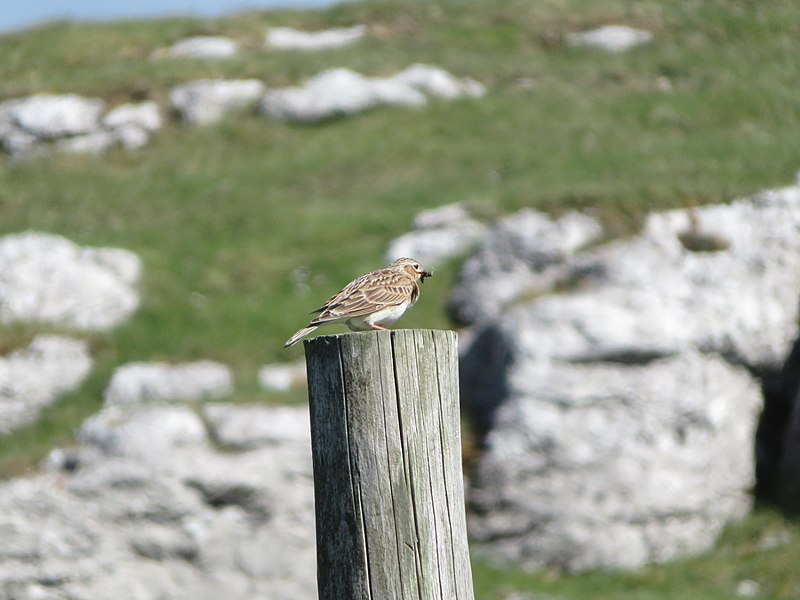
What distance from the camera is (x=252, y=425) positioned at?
51.7ft

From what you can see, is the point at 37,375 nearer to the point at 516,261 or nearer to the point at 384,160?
the point at 516,261

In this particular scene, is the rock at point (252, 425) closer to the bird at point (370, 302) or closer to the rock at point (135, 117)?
the bird at point (370, 302)

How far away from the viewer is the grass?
64.6ft

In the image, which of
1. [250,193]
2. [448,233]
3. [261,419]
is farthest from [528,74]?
[261,419]

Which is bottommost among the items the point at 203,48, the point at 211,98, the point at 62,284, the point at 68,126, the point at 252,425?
the point at 252,425

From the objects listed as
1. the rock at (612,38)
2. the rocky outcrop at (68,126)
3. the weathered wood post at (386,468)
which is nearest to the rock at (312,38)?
the rock at (612,38)

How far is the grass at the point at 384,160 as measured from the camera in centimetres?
1969

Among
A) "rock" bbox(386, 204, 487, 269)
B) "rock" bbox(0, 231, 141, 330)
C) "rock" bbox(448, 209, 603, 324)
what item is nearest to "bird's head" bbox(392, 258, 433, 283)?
"rock" bbox(448, 209, 603, 324)

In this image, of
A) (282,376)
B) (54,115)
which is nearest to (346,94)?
(54,115)

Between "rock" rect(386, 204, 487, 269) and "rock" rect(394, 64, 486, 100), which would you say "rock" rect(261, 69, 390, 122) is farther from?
"rock" rect(386, 204, 487, 269)

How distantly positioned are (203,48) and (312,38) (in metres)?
4.01

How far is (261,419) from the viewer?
1584 cm

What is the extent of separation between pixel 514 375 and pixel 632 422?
197 cm

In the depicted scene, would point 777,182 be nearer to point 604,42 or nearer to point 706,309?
point 706,309
